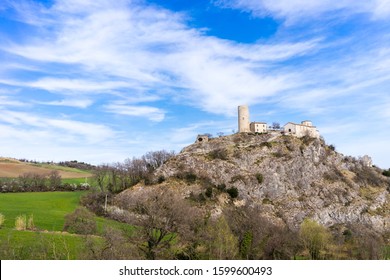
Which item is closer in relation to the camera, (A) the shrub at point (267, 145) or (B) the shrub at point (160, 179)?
(B) the shrub at point (160, 179)

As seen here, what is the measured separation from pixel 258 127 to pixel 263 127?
1643 millimetres

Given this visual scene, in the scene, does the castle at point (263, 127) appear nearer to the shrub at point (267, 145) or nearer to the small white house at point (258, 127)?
the small white house at point (258, 127)

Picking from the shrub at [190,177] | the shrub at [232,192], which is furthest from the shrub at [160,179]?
the shrub at [232,192]

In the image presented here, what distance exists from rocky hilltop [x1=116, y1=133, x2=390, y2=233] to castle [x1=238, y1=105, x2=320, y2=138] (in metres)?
4.21

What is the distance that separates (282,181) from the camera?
258 feet

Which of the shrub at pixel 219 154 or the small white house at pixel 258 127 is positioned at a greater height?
the small white house at pixel 258 127

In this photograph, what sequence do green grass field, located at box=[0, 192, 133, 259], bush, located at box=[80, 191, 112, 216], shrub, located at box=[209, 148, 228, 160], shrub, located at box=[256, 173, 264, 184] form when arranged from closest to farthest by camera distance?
1. green grass field, located at box=[0, 192, 133, 259]
2. bush, located at box=[80, 191, 112, 216]
3. shrub, located at box=[256, 173, 264, 184]
4. shrub, located at box=[209, 148, 228, 160]

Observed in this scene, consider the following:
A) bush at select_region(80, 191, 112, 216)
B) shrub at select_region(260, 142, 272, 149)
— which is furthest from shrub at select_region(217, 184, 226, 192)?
bush at select_region(80, 191, 112, 216)

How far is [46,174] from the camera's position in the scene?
9338 centimetres

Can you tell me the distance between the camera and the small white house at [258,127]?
95.3 metres

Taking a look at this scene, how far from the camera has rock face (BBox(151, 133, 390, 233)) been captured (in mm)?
71600

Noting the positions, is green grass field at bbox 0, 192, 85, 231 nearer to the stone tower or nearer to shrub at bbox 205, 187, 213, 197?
shrub at bbox 205, 187, 213, 197

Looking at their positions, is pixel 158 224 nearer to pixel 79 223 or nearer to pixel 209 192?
pixel 79 223

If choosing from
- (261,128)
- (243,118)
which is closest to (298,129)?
(261,128)
